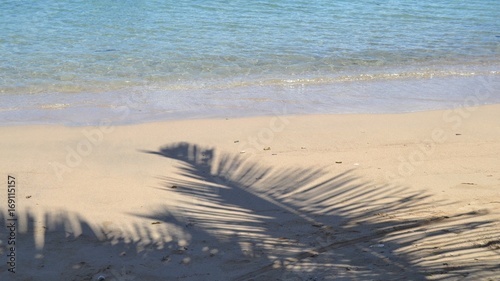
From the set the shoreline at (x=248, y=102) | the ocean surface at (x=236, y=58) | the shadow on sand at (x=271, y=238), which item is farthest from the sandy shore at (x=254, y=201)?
the ocean surface at (x=236, y=58)

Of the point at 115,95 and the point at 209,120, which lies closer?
the point at 209,120

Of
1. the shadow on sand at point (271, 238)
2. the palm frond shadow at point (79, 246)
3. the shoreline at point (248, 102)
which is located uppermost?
the shoreline at point (248, 102)

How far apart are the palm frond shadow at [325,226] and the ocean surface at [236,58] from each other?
2.94 metres

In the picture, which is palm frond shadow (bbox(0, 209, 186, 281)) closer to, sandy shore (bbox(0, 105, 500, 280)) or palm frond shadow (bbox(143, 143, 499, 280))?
sandy shore (bbox(0, 105, 500, 280))

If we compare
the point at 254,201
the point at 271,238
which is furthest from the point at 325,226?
the point at 254,201

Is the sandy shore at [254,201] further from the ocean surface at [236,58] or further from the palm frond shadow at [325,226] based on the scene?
the ocean surface at [236,58]

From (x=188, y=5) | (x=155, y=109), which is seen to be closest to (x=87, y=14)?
(x=188, y=5)

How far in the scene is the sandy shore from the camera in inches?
165

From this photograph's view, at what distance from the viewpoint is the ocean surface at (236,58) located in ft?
30.0

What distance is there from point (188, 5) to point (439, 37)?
6.64 m

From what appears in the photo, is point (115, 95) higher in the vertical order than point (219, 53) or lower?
lower

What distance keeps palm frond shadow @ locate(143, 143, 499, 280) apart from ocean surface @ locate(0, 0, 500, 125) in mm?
2938

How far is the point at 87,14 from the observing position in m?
16.0

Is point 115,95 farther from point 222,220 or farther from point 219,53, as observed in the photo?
point 222,220
